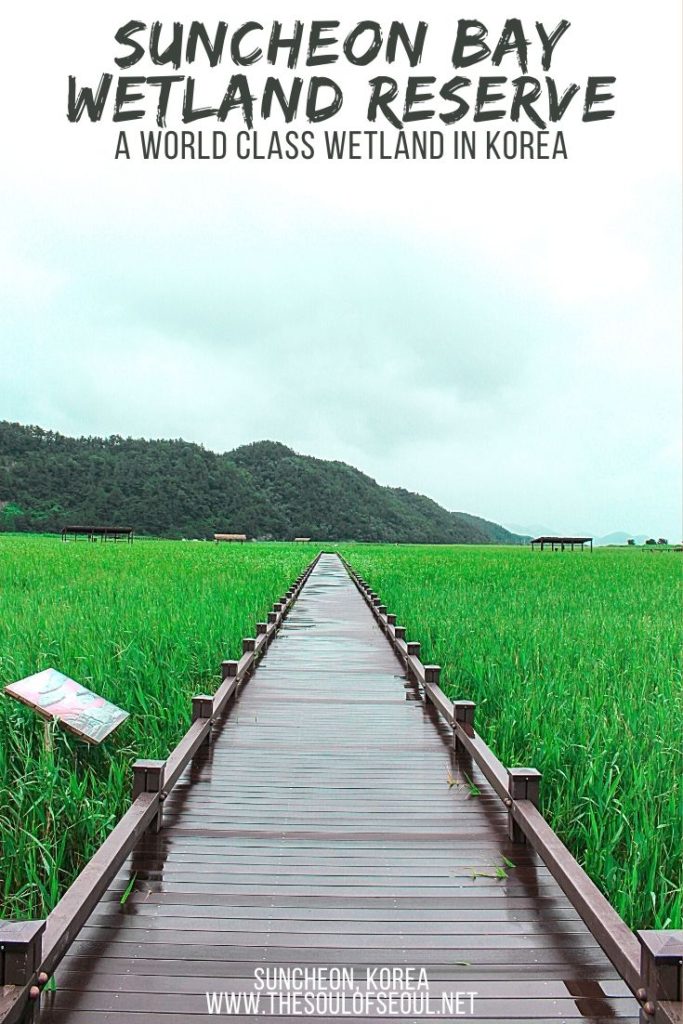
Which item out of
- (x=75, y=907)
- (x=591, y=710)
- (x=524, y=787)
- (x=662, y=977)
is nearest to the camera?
(x=662, y=977)

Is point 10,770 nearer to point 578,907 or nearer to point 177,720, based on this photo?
point 177,720

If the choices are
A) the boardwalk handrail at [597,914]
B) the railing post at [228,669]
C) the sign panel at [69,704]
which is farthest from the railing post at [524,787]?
the railing post at [228,669]

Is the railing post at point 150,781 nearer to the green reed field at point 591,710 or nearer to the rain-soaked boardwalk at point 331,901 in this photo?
the rain-soaked boardwalk at point 331,901

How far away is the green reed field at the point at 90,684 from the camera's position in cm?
317

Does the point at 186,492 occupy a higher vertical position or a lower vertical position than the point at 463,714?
higher

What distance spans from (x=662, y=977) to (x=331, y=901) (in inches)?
46.5

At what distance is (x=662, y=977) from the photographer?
1.70m

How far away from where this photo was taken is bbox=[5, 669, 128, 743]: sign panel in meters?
3.82

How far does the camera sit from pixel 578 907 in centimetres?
222

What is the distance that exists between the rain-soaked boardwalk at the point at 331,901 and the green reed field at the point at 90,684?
437mm

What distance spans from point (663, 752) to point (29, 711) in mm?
3862

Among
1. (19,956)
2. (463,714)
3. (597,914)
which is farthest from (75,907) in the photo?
(463,714)

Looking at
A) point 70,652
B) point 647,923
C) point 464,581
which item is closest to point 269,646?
point 70,652

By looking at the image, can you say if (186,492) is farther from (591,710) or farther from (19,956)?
(19,956)
